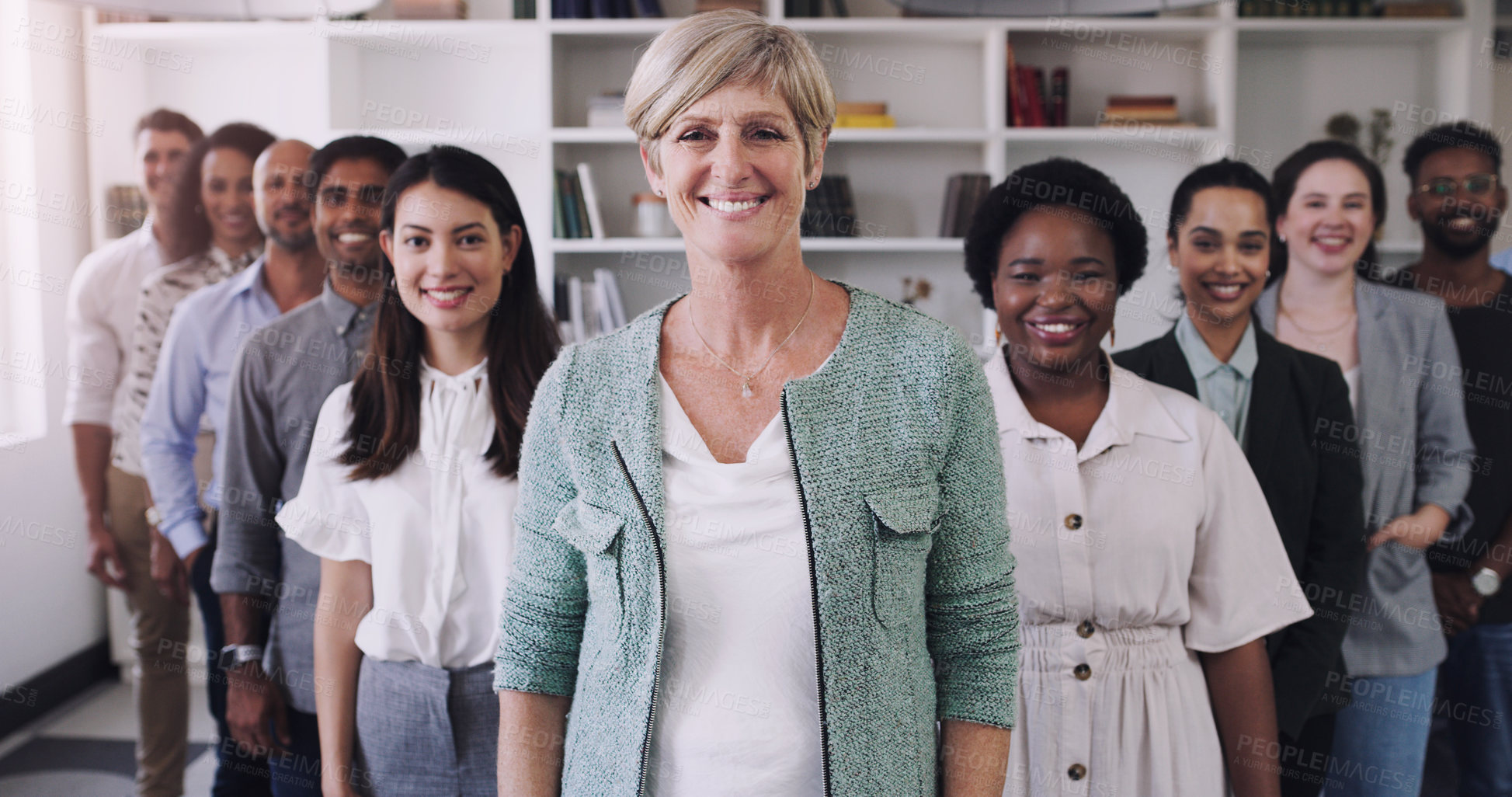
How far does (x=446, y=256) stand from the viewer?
1834mm

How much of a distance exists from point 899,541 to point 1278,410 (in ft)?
3.74

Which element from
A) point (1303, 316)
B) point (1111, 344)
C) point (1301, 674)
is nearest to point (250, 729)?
point (1111, 344)

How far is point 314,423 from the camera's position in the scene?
203 centimetres

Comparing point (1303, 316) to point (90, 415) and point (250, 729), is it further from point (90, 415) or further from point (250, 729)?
point (90, 415)

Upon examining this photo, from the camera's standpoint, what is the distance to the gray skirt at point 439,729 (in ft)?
5.88

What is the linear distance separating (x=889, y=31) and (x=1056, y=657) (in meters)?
2.39

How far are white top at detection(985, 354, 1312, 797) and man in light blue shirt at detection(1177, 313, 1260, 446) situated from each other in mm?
263

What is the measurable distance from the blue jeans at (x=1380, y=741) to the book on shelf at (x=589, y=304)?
6.95ft

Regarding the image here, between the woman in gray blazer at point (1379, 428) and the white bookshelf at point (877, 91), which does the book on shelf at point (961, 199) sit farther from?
the woman in gray blazer at point (1379, 428)

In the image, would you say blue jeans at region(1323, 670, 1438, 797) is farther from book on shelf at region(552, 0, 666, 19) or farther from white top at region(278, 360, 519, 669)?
book on shelf at region(552, 0, 666, 19)

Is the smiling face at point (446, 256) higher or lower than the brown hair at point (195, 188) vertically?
lower

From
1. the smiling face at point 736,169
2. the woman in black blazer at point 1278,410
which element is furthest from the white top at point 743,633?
the woman in black blazer at point 1278,410

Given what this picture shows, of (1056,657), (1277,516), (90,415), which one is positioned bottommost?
(1056,657)

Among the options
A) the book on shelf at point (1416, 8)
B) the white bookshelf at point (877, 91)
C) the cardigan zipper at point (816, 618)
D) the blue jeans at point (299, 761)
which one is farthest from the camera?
the book on shelf at point (1416, 8)
